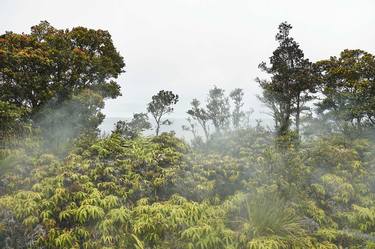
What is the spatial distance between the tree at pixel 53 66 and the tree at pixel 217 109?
78.4 ft

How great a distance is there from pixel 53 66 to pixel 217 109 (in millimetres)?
28997

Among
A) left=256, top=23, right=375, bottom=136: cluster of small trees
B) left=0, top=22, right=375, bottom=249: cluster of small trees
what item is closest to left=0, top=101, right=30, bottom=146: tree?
left=0, top=22, right=375, bottom=249: cluster of small trees

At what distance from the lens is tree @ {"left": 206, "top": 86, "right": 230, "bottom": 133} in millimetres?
43188

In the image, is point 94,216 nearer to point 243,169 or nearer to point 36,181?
point 36,181

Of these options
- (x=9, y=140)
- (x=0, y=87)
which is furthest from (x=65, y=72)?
(x=9, y=140)

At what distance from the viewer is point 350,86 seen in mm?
18328

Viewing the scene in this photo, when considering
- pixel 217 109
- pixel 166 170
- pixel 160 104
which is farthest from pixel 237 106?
pixel 166 170

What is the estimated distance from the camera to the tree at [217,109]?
43.2 meters

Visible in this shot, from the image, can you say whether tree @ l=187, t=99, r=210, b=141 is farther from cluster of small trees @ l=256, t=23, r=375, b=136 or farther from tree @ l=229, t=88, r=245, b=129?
cluster of small trees @ l=256, t=23, r=375, b=136

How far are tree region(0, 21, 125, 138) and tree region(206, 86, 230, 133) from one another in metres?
23.9

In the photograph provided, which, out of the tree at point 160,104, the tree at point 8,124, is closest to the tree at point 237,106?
the tree at point 160,104

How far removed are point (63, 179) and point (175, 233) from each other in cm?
375

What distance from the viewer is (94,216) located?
28.2 ft

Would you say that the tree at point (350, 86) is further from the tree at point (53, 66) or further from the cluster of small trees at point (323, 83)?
the tree at point (53, 66)
